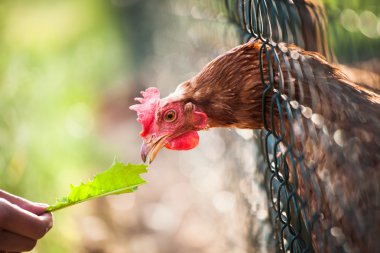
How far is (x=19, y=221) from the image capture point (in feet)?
6.82

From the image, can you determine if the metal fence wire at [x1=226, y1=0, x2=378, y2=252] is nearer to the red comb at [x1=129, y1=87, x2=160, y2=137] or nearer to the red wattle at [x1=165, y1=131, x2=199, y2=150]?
the red wattle at [x1=165, y1=131, x2=199, y2=150]

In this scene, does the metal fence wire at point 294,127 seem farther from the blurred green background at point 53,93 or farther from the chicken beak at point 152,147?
the blurred green background at point 53,93

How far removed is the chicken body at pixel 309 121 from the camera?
2.15 metres

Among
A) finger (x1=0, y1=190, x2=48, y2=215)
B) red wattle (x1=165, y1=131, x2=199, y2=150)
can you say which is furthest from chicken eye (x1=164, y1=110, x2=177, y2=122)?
finger (x1=0, y1=190, x2=48, y2=215)

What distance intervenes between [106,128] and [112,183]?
6278 millimetres

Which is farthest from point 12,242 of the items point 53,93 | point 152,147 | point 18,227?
point 53,93

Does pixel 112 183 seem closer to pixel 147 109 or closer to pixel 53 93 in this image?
pixel 147 109

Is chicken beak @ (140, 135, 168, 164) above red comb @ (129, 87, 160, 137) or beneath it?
beneath

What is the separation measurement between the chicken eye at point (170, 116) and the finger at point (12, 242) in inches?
35.3

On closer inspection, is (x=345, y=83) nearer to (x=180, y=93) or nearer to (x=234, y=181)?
(x=180, y=93)

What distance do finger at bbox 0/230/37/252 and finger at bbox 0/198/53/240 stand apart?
0.02 m

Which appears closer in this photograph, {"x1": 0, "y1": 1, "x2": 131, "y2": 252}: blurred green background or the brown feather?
the brown feather

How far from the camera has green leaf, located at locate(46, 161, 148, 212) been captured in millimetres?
2334

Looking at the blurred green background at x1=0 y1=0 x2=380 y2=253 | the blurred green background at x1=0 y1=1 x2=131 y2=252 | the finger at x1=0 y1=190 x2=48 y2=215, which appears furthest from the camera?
the blurred green background at x1=0 y1=1 x2=131 y2=252
